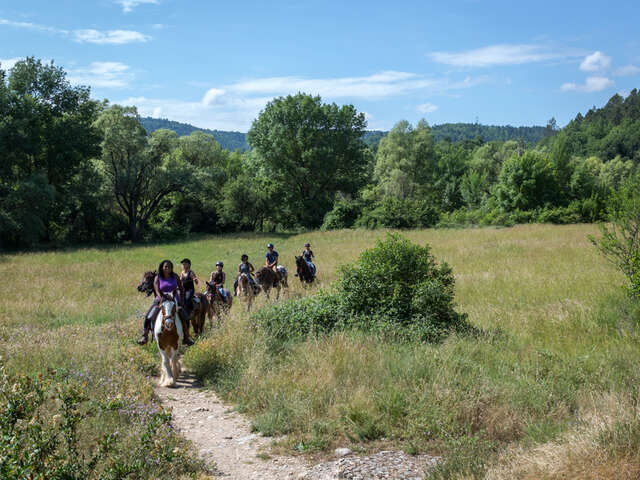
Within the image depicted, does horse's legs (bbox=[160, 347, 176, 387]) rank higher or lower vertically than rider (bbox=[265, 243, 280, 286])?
lower

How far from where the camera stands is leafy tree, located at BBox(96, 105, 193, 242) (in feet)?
145

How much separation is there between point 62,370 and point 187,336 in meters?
2.96

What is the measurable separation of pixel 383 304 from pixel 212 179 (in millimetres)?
46353

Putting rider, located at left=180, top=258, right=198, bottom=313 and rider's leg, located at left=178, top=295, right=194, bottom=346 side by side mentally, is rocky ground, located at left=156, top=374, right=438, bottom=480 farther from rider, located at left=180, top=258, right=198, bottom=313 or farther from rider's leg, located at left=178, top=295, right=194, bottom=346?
rider, located at left=180, top=258, right=198, bottom=313

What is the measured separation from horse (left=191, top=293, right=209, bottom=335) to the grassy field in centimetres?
58

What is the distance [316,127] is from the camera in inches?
2165

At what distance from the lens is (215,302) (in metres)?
12.6

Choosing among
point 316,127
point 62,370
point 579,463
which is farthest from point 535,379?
point 316,127

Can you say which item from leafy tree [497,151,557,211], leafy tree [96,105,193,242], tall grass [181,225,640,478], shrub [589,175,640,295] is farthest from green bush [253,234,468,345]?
leafy tree [497,151,557,211]

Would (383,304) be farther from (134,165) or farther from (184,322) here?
(134,165)

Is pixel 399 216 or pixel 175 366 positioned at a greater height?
pixel 399 216

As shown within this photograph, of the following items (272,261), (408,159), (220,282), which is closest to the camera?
(220,282)

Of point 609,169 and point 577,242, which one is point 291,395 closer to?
point 577,242

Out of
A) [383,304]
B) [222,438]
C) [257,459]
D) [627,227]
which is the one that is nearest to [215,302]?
[383,304]
